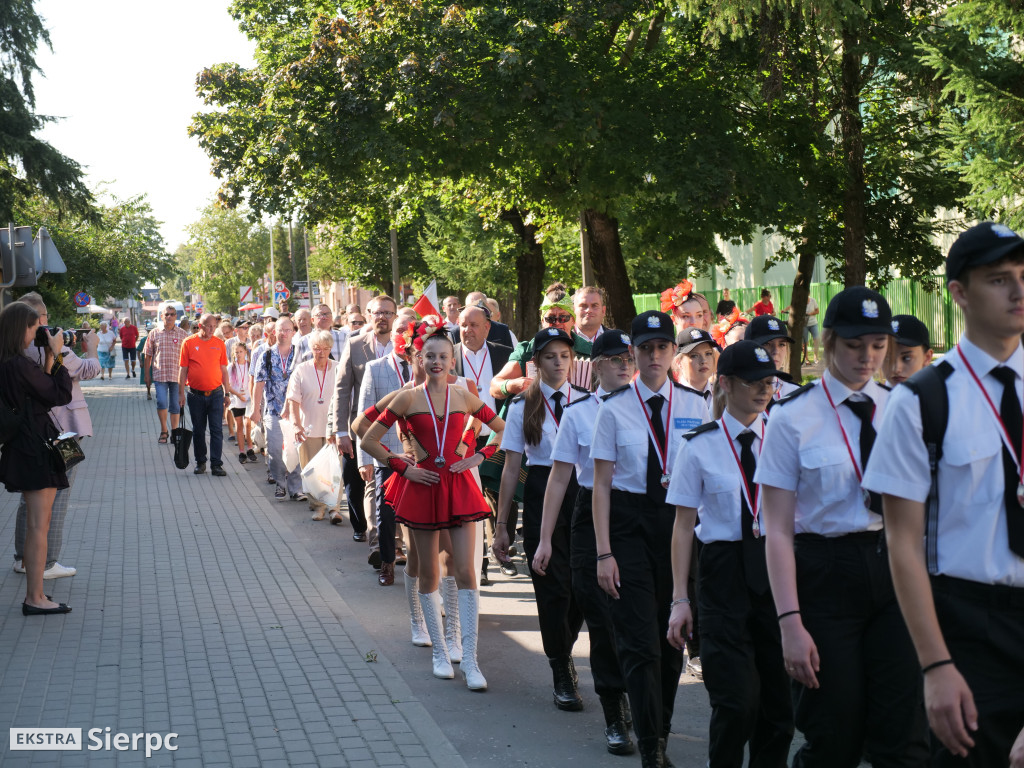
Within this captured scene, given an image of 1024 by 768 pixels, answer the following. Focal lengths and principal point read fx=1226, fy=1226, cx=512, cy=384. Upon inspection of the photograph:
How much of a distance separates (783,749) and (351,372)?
21.2 feet

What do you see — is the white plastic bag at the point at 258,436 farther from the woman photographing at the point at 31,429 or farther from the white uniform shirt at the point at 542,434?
the white uniform shirt at the point at 542,434

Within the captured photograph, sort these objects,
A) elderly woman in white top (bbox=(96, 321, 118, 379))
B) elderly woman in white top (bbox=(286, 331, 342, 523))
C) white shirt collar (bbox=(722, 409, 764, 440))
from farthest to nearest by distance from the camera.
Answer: elderly woman in white top (bbox=(96, 321, 118, 379)) < elderly woman in white top (bbox=(286, 331, 342, 523)) < white shirt collar (bbox=(722, 409, 764, 440))

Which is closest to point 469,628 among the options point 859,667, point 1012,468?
point 859,667

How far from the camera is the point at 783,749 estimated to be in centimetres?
458

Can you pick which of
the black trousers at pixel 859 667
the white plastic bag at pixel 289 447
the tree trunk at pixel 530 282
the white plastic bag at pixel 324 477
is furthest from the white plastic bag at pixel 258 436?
the tree trunk at pixel 530 282

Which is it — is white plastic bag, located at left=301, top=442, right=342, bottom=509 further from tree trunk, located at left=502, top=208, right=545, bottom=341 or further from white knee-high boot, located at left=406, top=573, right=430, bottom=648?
tree trunk, located at left=502, top=208, right=545, bottom=341

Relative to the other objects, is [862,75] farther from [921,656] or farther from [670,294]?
[921,656]

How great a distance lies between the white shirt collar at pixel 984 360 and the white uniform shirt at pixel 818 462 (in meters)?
0.91

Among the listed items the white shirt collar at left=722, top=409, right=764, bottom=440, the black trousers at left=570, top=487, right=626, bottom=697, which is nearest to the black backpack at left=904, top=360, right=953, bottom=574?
the white shirt collar at left=722, top=409, right=764, bottom=440

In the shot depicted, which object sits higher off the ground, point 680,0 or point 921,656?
point 680,0

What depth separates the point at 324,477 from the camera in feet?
39.1

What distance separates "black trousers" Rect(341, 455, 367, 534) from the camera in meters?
10.6

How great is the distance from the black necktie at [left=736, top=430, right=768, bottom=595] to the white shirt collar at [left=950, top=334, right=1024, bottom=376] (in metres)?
1.59

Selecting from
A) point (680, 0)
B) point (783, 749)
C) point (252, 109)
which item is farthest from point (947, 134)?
point (252, 109)
